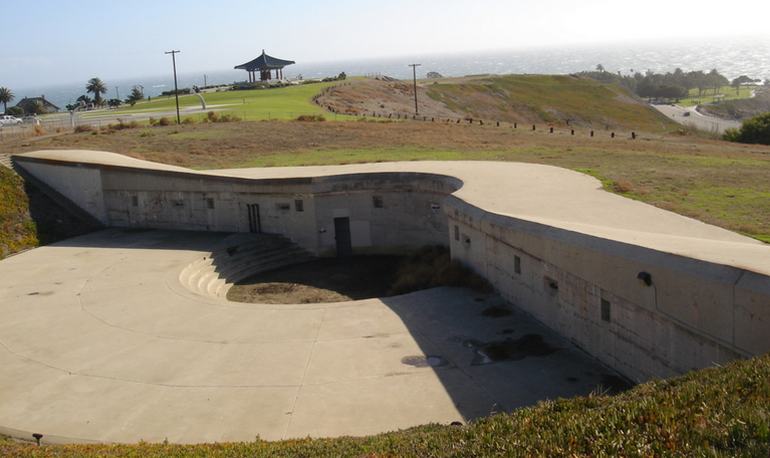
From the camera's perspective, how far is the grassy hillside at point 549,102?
8819cm

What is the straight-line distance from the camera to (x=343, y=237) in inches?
1051

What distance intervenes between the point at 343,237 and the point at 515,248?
11.3 meters

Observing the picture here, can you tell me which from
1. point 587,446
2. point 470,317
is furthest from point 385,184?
point 587,446

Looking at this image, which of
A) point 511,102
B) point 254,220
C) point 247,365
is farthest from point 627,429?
point 511,102

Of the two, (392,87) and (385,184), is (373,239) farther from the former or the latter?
(392,87)

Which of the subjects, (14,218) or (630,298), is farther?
(14,218)

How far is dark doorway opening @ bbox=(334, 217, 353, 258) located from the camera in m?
26.6

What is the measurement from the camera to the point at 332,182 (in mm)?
25828

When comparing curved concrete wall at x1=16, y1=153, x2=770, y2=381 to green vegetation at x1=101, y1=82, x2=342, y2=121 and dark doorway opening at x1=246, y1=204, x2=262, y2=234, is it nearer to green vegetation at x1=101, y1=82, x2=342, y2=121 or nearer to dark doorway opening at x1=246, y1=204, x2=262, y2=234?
dark doorway opening at x1=246, y1=204, x2=262, y2=234

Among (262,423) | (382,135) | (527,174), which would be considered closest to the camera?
(262,423)

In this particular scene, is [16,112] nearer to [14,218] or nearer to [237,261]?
[14,218]

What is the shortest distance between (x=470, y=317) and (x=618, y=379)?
4.64m

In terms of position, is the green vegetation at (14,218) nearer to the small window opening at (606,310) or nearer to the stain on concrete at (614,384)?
the small window opening at (606,310)

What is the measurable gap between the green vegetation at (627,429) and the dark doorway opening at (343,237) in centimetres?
1766
